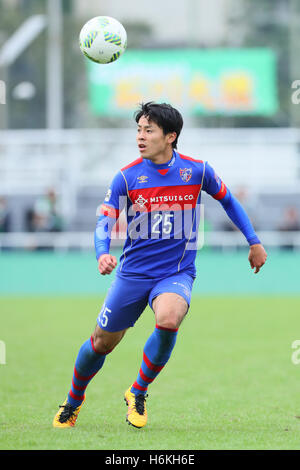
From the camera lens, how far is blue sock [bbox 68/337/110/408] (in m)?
6.61

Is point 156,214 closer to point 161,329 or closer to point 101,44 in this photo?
point 161,329

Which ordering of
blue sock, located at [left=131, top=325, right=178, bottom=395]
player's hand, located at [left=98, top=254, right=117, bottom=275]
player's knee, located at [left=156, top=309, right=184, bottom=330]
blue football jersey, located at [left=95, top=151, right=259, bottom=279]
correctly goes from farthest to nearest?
1. blue football jersey, located at [left=95, top=151, right=259, bottom=279]
2. blue sock, located at [left=131, top=325, right=178, bottom=395]
3. player's knee, located at [left=156, top=309, right=184, bottom=330]
4. player's hand, located at [left=98, top=254, right=117, bottom=275]

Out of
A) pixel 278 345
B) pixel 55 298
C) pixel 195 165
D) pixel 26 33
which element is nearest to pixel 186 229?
pixel 195 165

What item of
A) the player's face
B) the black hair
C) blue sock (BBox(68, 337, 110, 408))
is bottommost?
blue sock (BBox(68, 337, 110, 408))

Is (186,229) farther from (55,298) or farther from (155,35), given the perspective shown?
(155,35)

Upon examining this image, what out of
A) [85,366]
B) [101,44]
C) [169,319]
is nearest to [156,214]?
[169,319]

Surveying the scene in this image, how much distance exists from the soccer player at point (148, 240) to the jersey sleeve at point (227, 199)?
2cm

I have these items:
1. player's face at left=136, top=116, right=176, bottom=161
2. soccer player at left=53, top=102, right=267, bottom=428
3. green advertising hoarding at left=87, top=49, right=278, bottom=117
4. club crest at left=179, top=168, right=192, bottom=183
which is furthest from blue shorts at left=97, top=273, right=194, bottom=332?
green advertising hoarding at left=87, top=49, right=278, bottom=117

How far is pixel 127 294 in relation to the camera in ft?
21.3

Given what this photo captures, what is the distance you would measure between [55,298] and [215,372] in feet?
29.8

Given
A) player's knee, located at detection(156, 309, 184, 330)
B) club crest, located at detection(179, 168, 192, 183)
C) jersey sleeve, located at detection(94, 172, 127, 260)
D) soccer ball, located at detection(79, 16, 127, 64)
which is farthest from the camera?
soccer ball, located at detection(79, 16, 127, 64)

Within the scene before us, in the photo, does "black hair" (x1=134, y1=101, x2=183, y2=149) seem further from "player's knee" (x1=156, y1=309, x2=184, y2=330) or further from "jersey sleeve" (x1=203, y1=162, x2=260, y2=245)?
"player's knee" (x1=156, y1=309, x2=184, y2=330)

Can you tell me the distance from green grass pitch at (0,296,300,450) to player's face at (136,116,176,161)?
2.00 m

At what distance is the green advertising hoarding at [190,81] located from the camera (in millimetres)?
31078
